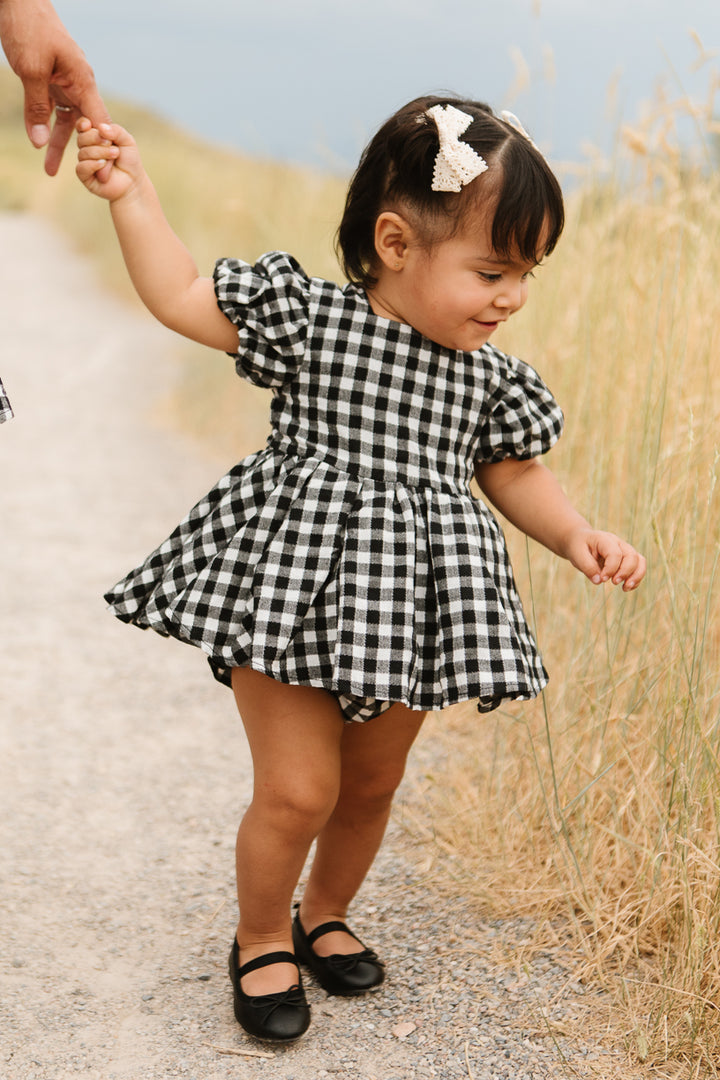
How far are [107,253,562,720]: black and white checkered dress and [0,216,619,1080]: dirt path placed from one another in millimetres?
480

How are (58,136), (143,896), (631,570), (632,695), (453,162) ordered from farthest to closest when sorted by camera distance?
1. (143,896)
2. (632,695)
3. (58,136)
4. (631,570)
5. (453,162)

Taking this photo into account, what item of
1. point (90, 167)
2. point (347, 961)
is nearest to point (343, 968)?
point (347, 961)

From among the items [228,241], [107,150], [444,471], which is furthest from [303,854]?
[228,241]

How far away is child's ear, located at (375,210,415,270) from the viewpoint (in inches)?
59.2

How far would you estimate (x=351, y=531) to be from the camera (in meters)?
1.46

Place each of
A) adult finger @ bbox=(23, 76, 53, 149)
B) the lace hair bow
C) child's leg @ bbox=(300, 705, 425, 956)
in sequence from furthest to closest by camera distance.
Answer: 1. child's leg @ bbox=(300, 705, 425, 956)
2. adult finger @ bbox=(23, 76, 53, 149)
3. the lace hair bow

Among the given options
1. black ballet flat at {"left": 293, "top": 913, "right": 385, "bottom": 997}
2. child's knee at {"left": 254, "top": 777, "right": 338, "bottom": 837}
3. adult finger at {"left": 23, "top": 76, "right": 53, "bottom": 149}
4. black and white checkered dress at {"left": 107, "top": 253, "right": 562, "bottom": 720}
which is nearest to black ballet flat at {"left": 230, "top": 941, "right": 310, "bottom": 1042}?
black ballet flat at {"left": 293, "top": 913, "right": 385, "bottom": 997}

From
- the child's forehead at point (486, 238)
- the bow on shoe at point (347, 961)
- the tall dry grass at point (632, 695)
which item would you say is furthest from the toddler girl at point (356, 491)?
the tall dry grass at point (632, 695)

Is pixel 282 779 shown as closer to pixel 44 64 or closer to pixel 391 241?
pixel 391 241

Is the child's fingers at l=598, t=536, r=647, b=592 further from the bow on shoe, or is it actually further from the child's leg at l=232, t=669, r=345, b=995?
the bow on shoe

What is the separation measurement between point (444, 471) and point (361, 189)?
1.31 ft

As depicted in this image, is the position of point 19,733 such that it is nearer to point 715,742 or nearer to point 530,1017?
point 530,1017

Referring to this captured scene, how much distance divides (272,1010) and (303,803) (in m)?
0.31

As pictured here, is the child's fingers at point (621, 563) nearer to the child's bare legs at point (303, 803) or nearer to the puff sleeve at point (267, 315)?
the child's bare legs at point (303, 803)
